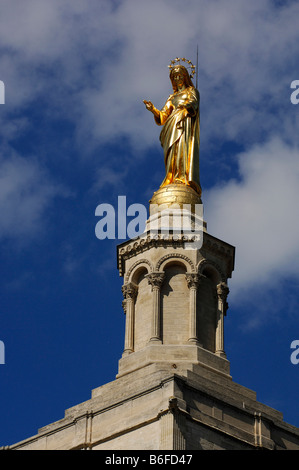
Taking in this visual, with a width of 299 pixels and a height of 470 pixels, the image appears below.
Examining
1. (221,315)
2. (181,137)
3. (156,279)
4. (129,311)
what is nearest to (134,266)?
(156,279)

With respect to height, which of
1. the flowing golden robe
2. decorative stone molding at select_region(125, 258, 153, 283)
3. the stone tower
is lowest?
the stone tower

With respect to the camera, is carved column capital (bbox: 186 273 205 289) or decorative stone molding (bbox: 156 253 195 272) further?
decorative stone molding (bbox: 156 253 195 272)

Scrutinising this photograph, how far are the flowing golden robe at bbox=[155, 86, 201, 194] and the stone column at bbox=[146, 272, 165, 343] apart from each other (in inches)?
238

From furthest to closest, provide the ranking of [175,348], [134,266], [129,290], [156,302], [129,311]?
1. [134,266]
2. [129,290]
3. [129,311]
4. [156,302]
5. [175,348]

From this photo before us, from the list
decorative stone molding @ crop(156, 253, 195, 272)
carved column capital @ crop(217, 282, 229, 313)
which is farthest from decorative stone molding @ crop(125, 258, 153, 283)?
carved column capital @ crop(217, 282, 229, 313)

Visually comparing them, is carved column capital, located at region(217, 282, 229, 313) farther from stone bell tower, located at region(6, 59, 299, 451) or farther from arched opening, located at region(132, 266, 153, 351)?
arched opening, located at region(132, 266, 153, 351)

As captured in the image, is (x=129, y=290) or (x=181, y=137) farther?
(x=181, y=137)

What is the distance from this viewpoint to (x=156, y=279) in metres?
63.1

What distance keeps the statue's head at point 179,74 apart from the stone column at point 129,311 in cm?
1155

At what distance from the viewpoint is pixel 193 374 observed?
5919cm

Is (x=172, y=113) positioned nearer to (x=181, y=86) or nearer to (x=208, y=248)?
(x=181, y=86)

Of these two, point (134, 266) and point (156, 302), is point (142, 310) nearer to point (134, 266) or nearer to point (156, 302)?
point (156, 302)

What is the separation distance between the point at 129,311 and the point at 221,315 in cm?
429

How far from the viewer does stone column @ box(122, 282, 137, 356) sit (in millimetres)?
62438
